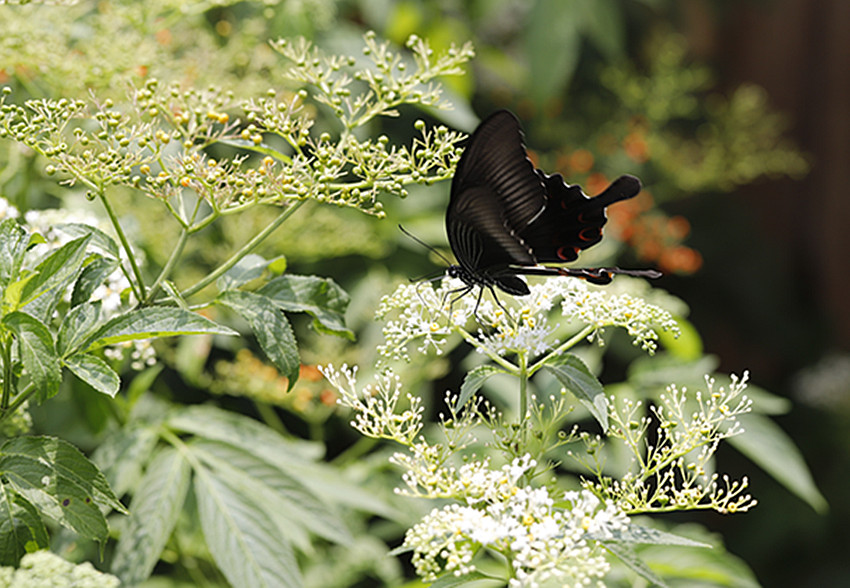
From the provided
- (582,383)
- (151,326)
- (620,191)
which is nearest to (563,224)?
(620,191)

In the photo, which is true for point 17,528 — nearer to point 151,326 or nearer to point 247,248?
point 151,326

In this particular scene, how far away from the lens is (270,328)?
0.91 meters

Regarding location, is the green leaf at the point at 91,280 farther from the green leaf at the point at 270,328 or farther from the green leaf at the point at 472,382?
the green leaf at the point at 472,382

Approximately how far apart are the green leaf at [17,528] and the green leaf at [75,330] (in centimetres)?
15

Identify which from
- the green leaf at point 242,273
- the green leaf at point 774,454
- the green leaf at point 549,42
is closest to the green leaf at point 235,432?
the green leaf at point 242,273

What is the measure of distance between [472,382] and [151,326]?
1.08 feet

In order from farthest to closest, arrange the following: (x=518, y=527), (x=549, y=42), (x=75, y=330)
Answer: (x=549, y=42) < (x=75, y=330) < (x=518, y=527)

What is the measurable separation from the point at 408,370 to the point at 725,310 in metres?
2.44

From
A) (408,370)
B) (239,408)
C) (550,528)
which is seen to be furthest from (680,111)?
(550,528)

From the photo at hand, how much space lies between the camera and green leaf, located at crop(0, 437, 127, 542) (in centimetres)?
80

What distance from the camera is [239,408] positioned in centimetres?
177

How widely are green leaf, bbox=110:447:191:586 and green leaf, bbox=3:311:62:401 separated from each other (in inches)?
13.6

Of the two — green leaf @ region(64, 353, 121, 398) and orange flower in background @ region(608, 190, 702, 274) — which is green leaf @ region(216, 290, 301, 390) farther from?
orange flower in background @ region(608, 190, 702, 274)

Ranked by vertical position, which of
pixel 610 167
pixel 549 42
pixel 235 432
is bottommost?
pixel 235 432
